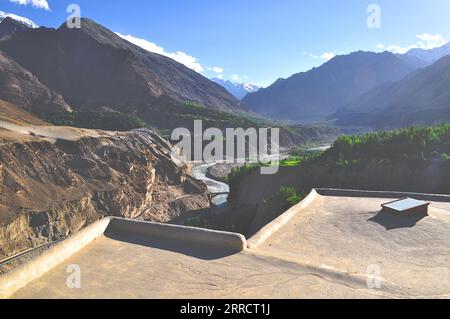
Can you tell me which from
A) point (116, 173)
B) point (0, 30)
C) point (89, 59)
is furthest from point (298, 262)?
point (0, 30)

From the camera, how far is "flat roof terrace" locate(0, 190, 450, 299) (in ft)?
21.7

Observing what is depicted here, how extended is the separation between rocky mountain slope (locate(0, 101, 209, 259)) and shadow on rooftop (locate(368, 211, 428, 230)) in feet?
68.6

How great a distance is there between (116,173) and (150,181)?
414 centimetres

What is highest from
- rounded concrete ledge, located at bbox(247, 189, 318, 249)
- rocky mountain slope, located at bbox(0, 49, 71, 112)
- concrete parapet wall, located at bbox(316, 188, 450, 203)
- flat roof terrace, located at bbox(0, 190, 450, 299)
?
rocky mountain slope, located at bbox(0, 49, 71, 112)

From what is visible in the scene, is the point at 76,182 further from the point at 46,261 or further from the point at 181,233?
the point at 46,261

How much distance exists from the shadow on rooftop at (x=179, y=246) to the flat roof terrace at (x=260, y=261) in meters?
0.02

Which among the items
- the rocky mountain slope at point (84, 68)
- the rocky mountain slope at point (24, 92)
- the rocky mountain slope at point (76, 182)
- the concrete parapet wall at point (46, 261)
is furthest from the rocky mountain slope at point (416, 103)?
the concrete parapet wall at point (46, 261)

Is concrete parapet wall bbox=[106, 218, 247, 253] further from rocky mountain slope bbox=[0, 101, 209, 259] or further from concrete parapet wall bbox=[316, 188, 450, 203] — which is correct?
rocky mountain slope bbox=[0, 101, 209, 259]

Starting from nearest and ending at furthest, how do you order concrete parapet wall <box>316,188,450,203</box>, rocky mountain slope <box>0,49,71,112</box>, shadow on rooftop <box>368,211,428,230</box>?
shadow on rooftop <box>368,211,428,230</box>
concrete parapet wall <box>316,188,450,203</box>
rocky mountain slope <box>0,49,71,112</box>

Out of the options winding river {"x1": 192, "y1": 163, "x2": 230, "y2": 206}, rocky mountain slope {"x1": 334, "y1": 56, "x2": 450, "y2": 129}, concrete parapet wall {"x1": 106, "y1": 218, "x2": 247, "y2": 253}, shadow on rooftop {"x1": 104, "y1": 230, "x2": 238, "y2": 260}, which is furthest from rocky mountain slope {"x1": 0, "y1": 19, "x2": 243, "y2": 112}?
shadow on rooftop {"x1": 104, "y1": 230, "x2": 238, "y2": 260}

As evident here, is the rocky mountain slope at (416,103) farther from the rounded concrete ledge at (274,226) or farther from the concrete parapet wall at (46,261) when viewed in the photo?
the concrete parapet wall at (46,261)

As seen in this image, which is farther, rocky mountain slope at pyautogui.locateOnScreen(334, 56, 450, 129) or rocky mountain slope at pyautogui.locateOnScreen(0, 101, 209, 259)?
rocky mountain slope at pyautogui.locateOnScreen(334, 56, 450, 129)

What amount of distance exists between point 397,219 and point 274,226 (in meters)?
3.31

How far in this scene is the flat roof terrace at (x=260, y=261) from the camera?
→ 21.7 ft
